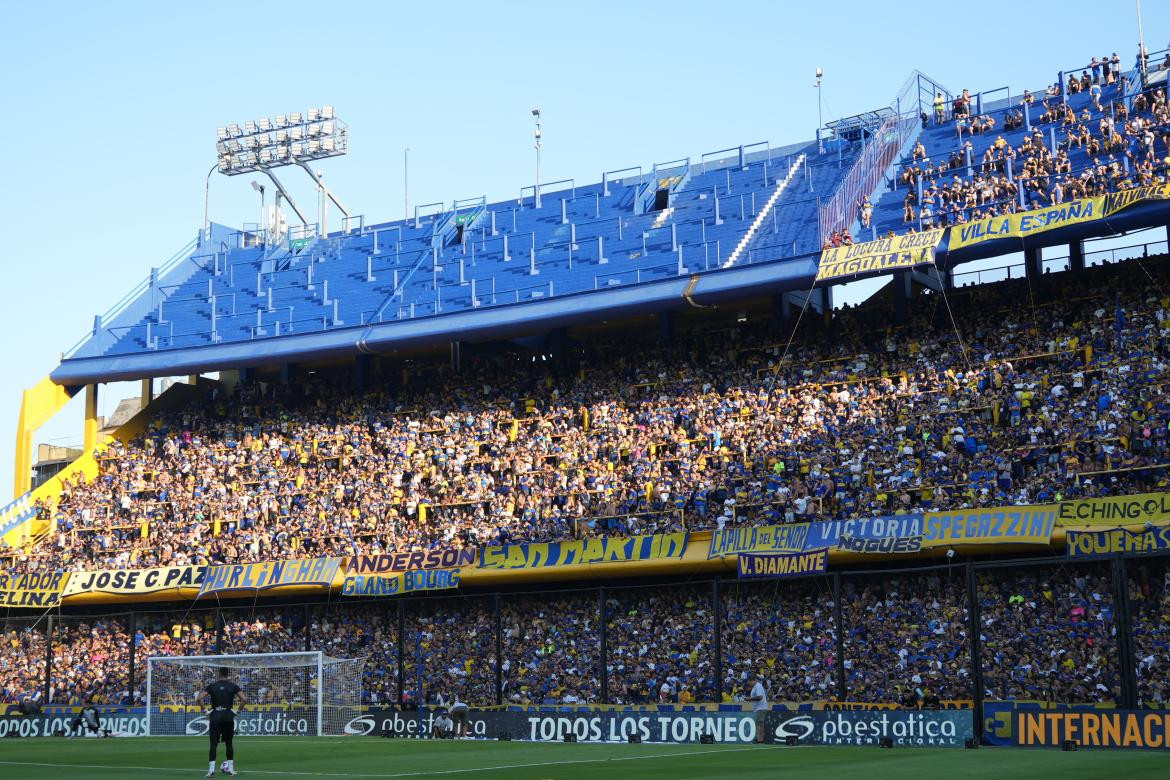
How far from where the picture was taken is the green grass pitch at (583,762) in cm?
2059

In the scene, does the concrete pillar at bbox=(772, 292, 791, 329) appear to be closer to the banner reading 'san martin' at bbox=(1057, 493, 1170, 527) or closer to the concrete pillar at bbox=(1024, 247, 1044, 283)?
the concrete pillar at bbox=(1024, 247, 1044, 283)

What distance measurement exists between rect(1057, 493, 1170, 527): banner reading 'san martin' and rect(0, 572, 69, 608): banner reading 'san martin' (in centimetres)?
3622

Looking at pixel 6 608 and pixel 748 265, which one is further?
pixel 6 608

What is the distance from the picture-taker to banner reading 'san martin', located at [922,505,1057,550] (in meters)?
35.9

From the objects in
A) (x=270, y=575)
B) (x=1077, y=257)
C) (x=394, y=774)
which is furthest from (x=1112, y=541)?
(x=270, y=575)

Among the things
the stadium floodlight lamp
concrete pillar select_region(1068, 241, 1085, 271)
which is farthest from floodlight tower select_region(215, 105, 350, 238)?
concrete pillar select_region(1068, 241, 1085, 271)

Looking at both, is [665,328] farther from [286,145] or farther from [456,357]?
[286,145]

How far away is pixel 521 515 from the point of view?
1843 inches

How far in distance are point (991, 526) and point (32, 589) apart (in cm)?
3579

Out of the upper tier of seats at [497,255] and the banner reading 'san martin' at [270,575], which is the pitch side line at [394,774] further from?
the upper tier of seats at [497,255]

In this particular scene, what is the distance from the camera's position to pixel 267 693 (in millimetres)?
44688

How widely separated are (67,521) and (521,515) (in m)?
20.9

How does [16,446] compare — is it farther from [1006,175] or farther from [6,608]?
[1006,175]

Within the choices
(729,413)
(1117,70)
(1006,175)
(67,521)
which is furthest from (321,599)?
(1117,70)
